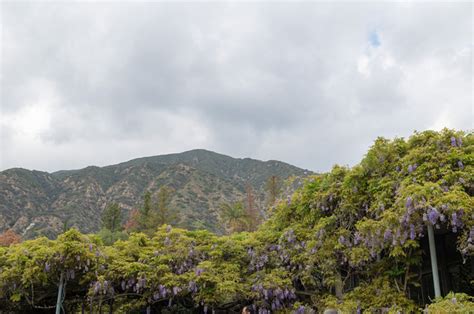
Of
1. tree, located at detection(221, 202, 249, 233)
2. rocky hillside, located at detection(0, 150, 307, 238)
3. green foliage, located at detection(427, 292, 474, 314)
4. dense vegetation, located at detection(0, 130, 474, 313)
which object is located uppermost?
rocky hillside, located at detection(0, 150, 307, 238)

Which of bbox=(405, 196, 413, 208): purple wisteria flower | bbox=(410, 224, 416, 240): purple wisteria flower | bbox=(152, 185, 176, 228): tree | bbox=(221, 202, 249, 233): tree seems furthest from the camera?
bbox=(152, 185, 176, 228): tree

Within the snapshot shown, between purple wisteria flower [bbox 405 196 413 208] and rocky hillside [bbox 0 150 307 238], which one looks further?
rocky hillside [bbox 0 150 307 238]

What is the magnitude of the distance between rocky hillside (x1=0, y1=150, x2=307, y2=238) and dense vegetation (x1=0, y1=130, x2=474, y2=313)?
32.7 metres

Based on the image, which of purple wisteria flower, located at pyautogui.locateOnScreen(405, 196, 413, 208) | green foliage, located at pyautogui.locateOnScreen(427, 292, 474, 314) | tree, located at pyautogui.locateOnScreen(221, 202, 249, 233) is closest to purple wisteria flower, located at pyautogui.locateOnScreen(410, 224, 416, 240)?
purple wisteria flower, located at pyautogui.locateOnScreen(405, 196, 413, 208)

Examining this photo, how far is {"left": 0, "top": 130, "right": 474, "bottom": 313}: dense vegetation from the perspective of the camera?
8305 mm

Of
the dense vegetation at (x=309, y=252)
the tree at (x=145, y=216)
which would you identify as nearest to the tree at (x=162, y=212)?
the tree at (x=145, y=216)

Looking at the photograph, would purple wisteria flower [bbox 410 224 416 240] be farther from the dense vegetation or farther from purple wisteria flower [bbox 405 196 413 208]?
purple wisteria flower [bbox 405 196 413 208]

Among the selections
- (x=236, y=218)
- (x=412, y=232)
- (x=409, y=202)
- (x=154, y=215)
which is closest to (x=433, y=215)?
(x=409, y=202)

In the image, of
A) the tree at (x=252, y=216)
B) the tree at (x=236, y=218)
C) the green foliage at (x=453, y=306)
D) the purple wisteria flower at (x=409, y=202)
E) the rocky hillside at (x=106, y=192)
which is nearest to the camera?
the green foliage at (x=453, y=306)

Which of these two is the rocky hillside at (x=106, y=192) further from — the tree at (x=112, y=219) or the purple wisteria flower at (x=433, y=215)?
the purple wisteria flower at (x=433, y=215)

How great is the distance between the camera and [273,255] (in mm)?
11766

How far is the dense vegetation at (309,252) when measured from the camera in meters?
8.30

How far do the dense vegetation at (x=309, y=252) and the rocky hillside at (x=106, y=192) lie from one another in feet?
107

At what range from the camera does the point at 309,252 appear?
412 inches
